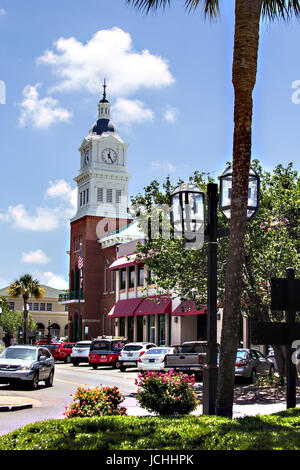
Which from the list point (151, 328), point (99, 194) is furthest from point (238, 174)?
point (99, 194)

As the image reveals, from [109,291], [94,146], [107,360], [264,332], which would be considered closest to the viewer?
[264,332]

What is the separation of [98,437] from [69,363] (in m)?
40.3

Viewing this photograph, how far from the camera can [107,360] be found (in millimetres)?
35125

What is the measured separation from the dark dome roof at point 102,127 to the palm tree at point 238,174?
66.1m

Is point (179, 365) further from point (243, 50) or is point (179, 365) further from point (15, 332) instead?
point (15, 332)

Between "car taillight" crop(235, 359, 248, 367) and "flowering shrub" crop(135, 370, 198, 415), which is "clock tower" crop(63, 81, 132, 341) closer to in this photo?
"car taillight" crop(235, 359, 248, 367)

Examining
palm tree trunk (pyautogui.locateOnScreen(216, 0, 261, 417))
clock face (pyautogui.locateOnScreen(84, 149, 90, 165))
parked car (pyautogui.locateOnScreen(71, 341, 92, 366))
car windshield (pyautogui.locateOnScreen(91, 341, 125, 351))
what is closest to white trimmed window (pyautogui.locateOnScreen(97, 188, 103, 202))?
clock face (pyautogui.locateOnScreen(84, 149, 90, 165))

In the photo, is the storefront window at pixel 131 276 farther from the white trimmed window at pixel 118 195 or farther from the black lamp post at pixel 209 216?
the black lamp post at pixel 209 216

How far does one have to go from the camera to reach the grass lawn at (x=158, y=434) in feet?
21.0

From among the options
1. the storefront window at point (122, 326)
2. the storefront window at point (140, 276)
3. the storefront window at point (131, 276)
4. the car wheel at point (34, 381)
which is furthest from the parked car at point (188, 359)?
the storefront window at point (122, 326)

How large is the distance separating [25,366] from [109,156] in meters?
55.1

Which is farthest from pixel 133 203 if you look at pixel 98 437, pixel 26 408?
pixel 98 437

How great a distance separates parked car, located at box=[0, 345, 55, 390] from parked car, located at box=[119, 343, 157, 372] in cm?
1060

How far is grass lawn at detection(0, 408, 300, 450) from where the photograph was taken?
21.0 feet
